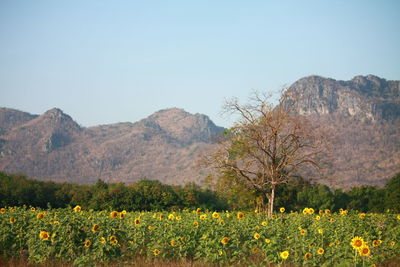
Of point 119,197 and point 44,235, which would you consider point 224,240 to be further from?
point 119,197

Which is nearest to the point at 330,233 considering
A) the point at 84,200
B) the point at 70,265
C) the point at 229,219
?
the point at 229,219

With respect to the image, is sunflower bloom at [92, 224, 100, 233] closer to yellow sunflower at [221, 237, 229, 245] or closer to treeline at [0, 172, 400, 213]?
yellow sunflower at [221, 237, 229, 245]

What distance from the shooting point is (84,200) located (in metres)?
50.3

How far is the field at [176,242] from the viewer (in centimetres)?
960

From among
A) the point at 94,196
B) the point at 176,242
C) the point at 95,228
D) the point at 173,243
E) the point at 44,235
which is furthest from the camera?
the point at 94,196

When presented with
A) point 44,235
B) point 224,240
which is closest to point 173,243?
point 224,240

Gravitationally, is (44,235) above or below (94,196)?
above

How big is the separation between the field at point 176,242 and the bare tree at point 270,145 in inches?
626

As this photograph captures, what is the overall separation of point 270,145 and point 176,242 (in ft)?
62.1

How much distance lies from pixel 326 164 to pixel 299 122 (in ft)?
10.9

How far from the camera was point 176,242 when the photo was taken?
34.1 ft

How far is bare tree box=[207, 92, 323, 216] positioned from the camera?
27.6 m

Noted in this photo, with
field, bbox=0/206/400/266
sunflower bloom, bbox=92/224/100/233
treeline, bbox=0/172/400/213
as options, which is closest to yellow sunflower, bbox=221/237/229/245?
field, bbox=0/206/400/266

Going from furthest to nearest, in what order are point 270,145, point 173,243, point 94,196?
point 94,196 < point 270,145 < point 173,243
